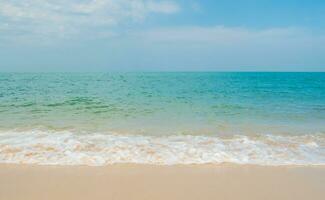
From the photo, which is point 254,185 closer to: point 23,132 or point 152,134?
point 152,134

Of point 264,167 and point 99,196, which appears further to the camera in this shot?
point 264,167

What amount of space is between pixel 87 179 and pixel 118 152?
1858 mm

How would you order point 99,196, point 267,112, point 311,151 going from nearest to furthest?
point 99,196, point 311,151, point 267,112

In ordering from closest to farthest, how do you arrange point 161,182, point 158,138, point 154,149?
1. point 161,182
2. point 154,149
3. point 158,138

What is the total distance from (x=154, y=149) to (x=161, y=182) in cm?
226

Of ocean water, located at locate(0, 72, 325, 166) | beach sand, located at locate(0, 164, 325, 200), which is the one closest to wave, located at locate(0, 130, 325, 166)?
ocean water, located at locate(0, 72, 325, 166)

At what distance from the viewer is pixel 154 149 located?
7.66 m

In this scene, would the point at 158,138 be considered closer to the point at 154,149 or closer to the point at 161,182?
the point at 154,149

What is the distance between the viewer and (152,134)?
388 inches

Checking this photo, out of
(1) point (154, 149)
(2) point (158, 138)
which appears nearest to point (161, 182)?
(1) point (154, 149)

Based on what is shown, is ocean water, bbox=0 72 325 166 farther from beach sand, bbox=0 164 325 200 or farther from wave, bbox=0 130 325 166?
beach sand, bbox=0 164 325 200

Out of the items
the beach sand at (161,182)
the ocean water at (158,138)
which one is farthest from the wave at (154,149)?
the beach sand at (161,182)

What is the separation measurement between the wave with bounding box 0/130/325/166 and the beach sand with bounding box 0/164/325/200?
1.45ft

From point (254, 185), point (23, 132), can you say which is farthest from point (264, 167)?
point (23, 132)
